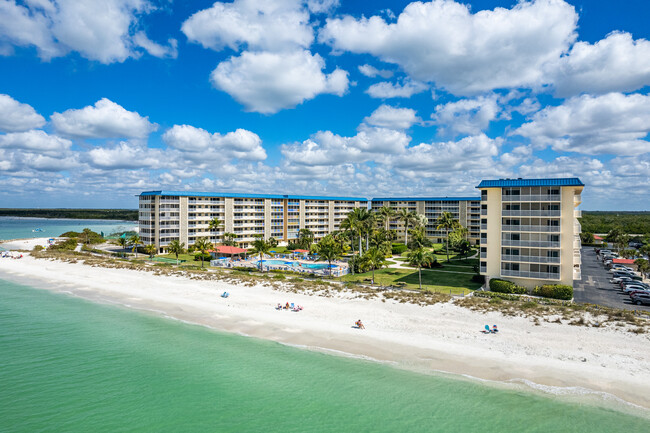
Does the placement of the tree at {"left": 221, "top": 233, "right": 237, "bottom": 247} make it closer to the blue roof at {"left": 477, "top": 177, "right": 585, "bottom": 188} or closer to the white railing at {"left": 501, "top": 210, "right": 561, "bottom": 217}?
the blue roof at {"left": 477, "top": 177, "right": 585, "bottom": 188}

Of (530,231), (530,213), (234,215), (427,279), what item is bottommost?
(427,279)

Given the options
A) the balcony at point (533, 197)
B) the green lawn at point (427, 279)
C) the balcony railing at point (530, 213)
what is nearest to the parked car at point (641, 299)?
the balcony railing at point (530, 213)

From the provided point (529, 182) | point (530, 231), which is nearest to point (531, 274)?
point (530, 231)

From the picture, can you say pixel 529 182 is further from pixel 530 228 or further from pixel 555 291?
pixel 555 291

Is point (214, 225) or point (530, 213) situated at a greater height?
point (530, 213)

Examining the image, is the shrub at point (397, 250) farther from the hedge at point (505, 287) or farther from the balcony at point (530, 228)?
the balcony at point (530, 228)

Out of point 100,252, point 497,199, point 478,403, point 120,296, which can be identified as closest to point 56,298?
point 120,296
